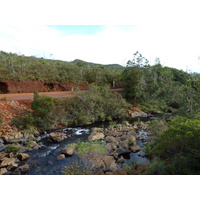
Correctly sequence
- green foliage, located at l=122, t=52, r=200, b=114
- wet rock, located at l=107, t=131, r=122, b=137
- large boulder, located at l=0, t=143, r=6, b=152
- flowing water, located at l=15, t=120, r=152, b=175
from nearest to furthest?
flowing water, located at l=15, t=120, r=152, b=175, large boulder, located at l=0, t=143, r=6, b=152, wet rock, located at l=107, t=131, r=122, b=137, green foliage, located at l=122, t=52, r=200, b=114

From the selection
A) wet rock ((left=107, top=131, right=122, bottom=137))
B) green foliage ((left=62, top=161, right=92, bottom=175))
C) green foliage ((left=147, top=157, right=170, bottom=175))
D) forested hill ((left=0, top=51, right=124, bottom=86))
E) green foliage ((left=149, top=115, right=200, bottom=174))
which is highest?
forested hill ((left=0, top=51, right=124, bottom=86))

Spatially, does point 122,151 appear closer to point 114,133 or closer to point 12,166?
point 114,133

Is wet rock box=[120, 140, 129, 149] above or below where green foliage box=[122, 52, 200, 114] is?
below

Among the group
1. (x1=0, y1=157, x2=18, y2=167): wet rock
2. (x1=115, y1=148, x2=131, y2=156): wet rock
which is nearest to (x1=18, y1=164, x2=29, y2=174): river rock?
(x1=0, y1=157, x2=18, y2=167): wet rock

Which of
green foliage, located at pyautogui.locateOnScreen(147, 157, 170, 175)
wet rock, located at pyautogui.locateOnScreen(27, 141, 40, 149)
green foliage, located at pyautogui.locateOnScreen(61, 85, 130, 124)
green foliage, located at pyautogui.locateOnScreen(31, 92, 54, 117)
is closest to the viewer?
green foliage, located at pyautogui.locateOnScreen(147, 157, 170, 175)

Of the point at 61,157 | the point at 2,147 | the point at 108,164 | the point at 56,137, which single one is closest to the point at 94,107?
the point at 56,137

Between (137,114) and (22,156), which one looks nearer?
(22,156)

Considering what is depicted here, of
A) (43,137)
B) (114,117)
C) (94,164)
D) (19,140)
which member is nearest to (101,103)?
(114,117)

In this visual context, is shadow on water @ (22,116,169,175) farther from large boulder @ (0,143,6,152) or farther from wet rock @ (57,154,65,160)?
large boulder @ (0,143,6,152)

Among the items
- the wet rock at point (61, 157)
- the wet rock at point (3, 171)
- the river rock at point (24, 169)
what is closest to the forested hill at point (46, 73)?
the wet rock at point (61, 157)

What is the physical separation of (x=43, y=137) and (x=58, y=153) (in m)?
2.80

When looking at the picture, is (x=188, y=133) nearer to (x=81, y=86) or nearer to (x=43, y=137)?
(x=43, y=137)

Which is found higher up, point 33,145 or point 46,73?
point 46,73

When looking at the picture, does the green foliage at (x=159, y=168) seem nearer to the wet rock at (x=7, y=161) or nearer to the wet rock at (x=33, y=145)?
the wet rock at (x=7, y=161)
